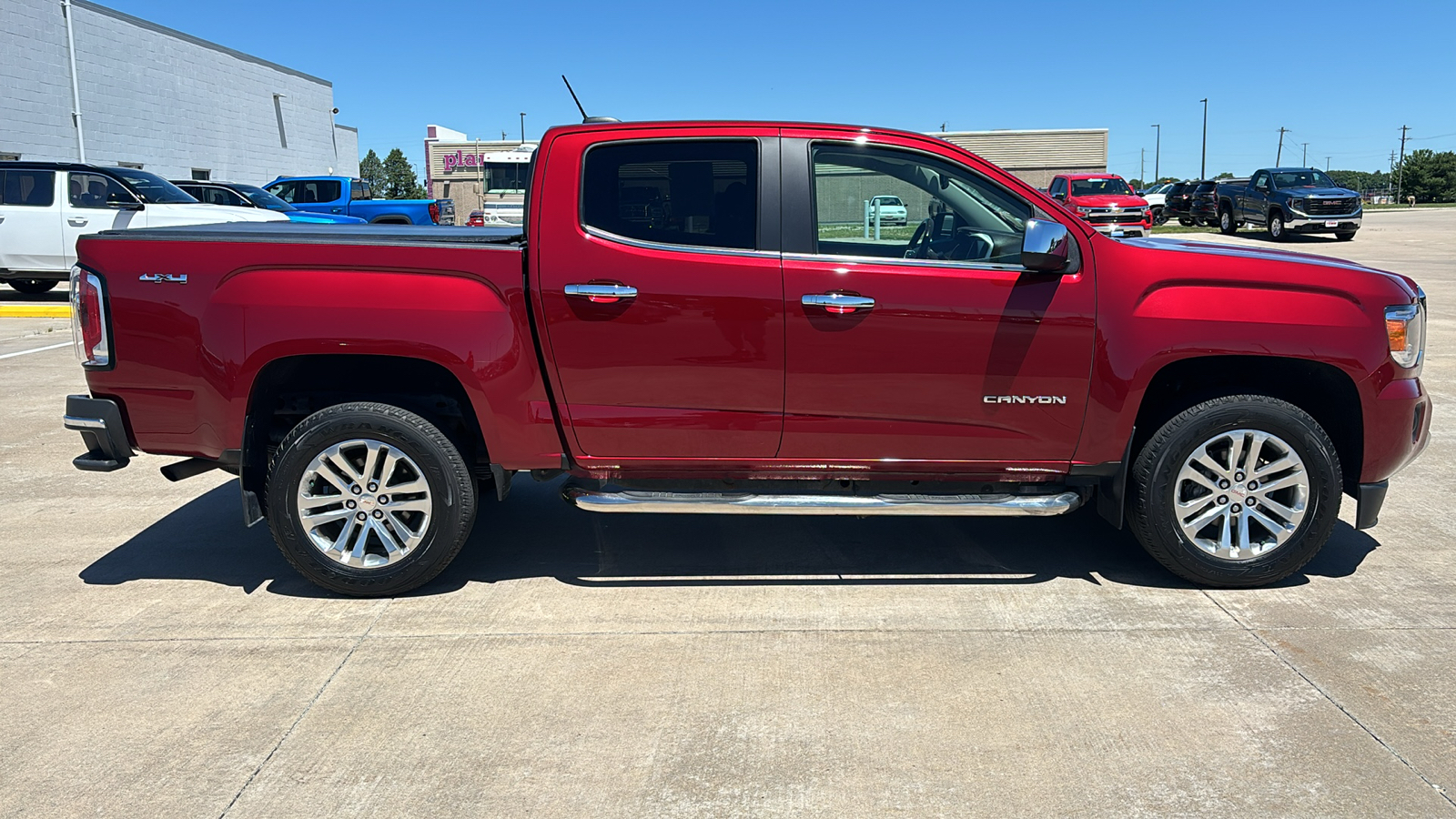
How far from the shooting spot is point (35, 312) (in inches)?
563

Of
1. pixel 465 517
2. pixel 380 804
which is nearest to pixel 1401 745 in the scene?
pixel 380 804

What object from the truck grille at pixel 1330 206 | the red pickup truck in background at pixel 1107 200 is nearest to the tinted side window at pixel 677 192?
the red pickup truck in background at pixel 1107 200

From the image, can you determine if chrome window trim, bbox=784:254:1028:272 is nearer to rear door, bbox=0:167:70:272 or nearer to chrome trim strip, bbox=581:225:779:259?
chrome trim strip, bbox=581:225:779:259

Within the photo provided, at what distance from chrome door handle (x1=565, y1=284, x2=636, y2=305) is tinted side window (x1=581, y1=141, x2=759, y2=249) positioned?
238mm

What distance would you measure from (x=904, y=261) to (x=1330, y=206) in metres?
28.7

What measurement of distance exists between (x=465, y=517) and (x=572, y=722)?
4.22ft

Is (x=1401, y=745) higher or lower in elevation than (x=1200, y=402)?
lower

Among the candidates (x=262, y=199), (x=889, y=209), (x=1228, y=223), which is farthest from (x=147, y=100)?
(x=889, y=209)

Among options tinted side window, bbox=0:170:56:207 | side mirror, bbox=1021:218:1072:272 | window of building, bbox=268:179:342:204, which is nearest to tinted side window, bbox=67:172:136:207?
tinted side window, bbox=0:170:56:207

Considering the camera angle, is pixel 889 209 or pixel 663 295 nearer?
pixel 663 295

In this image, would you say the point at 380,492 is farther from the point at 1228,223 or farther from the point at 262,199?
the point at 1228,223

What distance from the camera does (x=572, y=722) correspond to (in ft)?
11.5

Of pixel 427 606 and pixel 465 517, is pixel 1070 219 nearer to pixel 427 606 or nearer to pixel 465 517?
pixel 465 517

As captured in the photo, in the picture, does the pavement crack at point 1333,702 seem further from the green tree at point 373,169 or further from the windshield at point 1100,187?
the green tree at point 373,169
